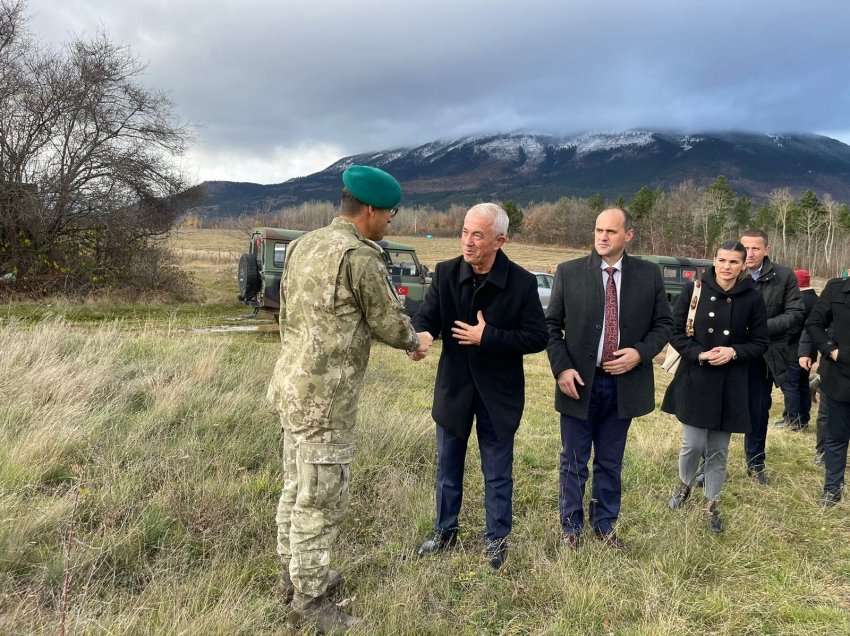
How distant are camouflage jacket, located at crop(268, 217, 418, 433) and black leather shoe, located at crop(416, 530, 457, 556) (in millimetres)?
1064

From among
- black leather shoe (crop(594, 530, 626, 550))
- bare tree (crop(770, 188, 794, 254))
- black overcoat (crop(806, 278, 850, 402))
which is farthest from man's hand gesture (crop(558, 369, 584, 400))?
bare tree (crop(770, 188, 794, 254))

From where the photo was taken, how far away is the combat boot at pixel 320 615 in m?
2.05

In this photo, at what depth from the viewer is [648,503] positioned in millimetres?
3432

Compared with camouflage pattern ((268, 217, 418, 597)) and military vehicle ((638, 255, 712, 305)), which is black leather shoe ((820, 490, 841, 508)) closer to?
camouflage pattern ((268, 217, 418, 597))

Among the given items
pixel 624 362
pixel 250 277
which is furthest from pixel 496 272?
pixel 250 277

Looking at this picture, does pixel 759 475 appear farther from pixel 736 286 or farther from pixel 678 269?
pixel 678 269

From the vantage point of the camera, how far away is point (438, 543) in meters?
2.80

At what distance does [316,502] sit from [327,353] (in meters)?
0.59

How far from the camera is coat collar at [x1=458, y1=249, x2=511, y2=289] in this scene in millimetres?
2615

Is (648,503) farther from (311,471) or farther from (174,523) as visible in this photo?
(174,523)

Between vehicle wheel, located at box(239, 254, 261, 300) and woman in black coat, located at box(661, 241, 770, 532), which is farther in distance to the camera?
vehicle wheel, located at box(239, 254, 261, 300)

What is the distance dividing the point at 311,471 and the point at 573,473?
1.63 meters

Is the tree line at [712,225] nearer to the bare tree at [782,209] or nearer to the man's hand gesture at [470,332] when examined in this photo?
the bare tree at [782,209]

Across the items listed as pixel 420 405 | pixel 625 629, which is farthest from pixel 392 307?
pixel 420 405
